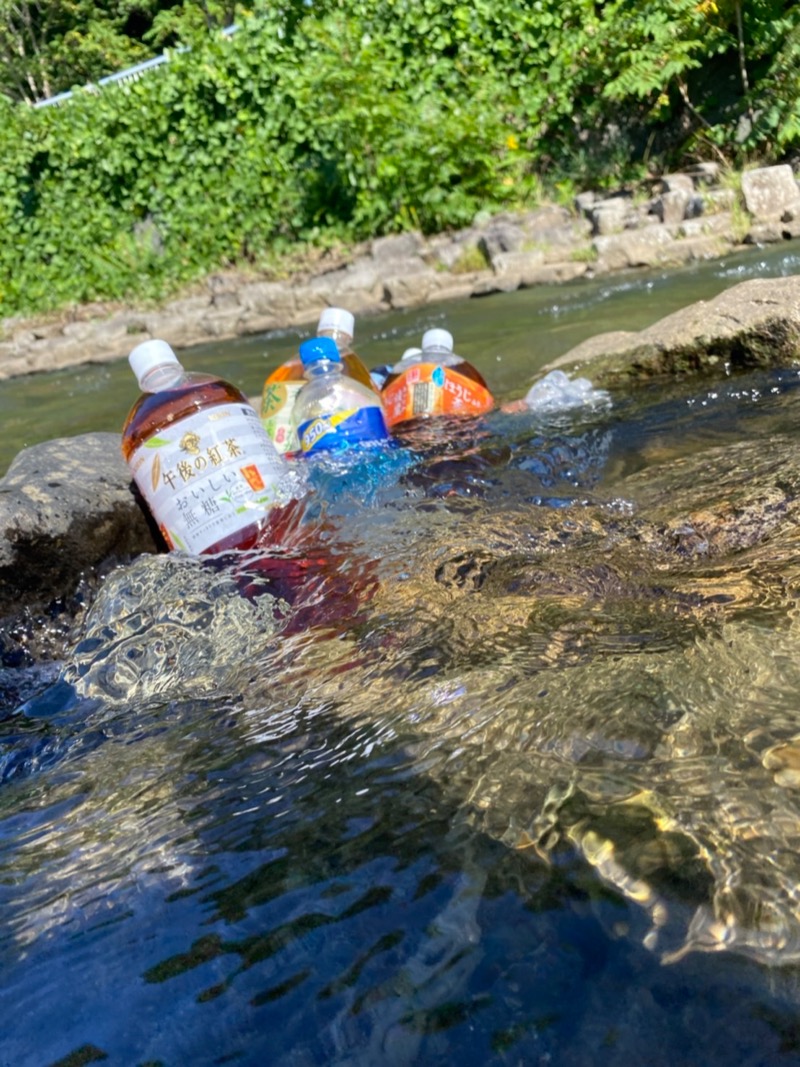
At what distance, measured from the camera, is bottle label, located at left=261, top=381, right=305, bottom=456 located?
363 centimetres

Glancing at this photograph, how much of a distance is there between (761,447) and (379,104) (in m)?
9.71

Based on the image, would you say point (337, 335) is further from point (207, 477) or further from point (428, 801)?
point (428, 801)

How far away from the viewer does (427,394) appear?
13.3 ft

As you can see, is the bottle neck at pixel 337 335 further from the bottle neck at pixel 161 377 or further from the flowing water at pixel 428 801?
the flowing water at pixel 428 801

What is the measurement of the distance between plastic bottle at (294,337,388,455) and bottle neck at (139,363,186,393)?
490 millimetres

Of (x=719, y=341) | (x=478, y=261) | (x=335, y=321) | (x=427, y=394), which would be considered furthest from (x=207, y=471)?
(x=478, y=261)

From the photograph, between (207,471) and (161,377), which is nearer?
(207,471)

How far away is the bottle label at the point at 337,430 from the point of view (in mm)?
3352

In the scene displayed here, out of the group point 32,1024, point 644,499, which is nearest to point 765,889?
point 32,1024

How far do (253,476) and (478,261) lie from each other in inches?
329

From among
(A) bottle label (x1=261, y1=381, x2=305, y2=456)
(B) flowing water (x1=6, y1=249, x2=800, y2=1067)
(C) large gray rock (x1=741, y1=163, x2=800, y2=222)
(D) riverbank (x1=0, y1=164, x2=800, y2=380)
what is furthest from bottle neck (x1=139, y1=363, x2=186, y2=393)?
(C) large gray rock (x1=741, y1=163, x2=800, y2=222)

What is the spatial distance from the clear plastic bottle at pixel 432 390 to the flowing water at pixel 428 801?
144 centimetres

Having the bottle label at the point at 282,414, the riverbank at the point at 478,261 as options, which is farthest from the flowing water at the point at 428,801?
the riverbank at the point at 478,261

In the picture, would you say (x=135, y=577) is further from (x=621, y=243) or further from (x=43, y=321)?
(x=43, y=321)
